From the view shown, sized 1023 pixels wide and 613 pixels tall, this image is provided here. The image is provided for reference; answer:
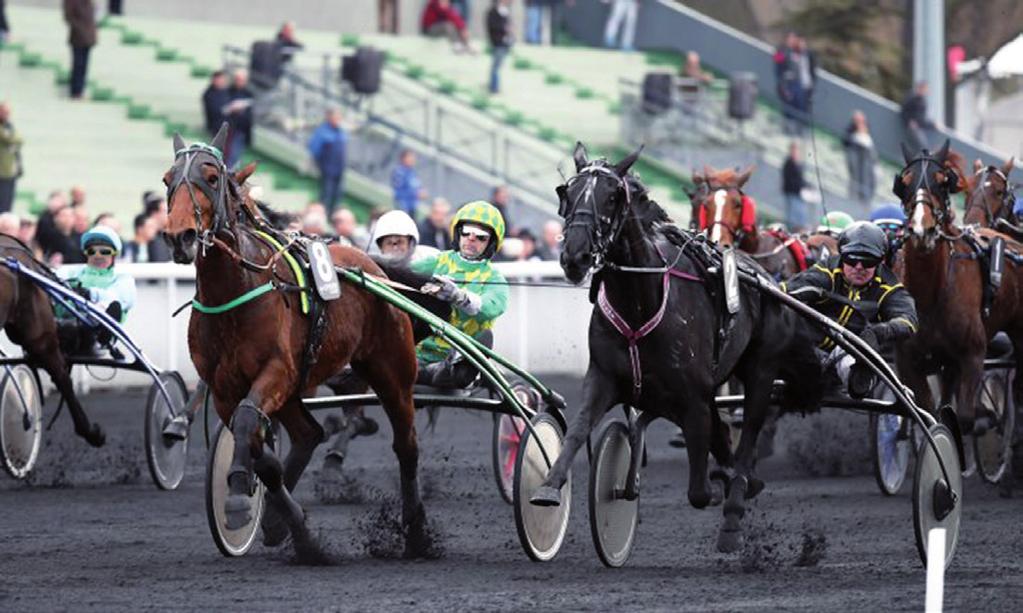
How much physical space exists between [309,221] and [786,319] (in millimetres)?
8580

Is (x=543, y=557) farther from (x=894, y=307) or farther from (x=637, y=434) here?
(x=894, y=307)

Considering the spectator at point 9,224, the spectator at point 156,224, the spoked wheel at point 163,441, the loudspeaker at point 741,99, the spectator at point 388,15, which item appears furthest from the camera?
the spectator at point 388,15

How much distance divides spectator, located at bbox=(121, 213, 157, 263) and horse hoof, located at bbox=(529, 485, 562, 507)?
9.96 meters

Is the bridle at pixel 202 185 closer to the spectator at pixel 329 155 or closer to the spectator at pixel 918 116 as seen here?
the spectator at pixel 329 155

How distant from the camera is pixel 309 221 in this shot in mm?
18234

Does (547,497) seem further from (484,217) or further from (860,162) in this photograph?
(860,162)

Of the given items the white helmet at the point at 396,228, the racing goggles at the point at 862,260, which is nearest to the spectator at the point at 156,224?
the white helmet at the point at 396,228

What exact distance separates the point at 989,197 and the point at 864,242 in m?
3.18

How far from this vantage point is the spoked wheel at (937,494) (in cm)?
932

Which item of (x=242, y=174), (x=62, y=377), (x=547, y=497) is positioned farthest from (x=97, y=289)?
(x=547, y=497)

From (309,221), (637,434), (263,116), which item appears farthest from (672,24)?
(637,434)

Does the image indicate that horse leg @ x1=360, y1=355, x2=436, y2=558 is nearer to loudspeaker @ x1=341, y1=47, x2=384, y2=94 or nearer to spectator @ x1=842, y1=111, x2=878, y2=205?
loudspeaker @ x1=341, y1=47, x2=384, y2=94

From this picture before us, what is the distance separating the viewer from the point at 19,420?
1278 centimetres

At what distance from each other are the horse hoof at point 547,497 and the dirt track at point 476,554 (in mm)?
302
